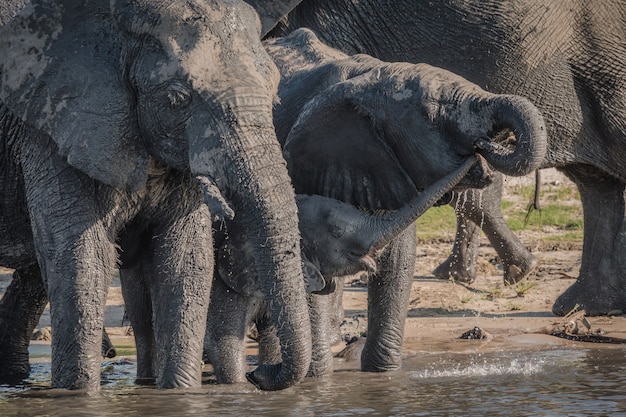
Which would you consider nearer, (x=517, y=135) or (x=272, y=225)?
(x=272, y=225)

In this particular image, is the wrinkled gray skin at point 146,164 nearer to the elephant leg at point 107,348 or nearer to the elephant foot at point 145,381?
the elephant foot at point 145,381

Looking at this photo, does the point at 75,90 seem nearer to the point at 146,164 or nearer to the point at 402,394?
the point at 146,164

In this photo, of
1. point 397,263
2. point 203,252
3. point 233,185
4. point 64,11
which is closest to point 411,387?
point 397,263

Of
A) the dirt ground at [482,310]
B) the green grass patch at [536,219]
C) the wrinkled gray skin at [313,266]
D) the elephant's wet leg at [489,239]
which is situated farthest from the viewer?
the green grass patch at [536,219]

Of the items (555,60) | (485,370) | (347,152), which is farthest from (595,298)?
(347,152)

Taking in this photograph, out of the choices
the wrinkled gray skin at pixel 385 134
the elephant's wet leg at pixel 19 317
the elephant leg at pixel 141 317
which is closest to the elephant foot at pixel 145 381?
the elephant leg at pixel 141 317

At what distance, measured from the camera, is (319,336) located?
307 inches

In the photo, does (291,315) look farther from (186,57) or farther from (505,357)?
(505,357)

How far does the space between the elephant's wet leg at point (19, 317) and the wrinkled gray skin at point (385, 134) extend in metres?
1.48

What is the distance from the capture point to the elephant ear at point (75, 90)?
22.1 ft

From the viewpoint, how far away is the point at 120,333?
964 centimetres

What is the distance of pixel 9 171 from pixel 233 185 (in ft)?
4.56

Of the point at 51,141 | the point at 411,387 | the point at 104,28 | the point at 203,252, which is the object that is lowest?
the point at 411,387

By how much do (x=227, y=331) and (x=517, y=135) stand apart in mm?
1738
